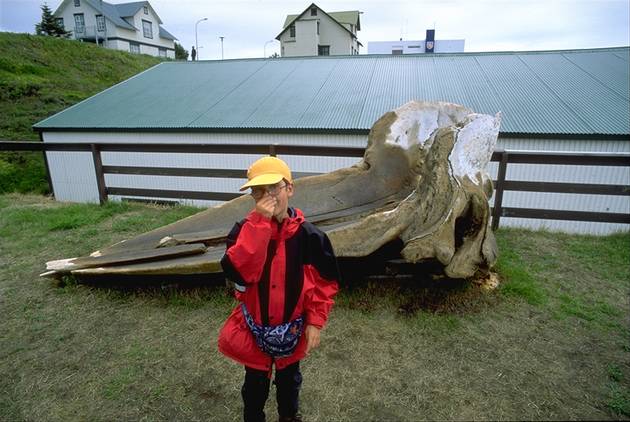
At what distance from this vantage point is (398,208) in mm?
3416

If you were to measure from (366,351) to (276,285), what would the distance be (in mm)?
1503

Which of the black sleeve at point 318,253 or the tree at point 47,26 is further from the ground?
the tree at point 47,26

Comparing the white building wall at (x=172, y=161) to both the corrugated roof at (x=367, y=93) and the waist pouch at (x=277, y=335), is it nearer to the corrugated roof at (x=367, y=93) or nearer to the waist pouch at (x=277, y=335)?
the corrugated roof at (x=367, y=93)

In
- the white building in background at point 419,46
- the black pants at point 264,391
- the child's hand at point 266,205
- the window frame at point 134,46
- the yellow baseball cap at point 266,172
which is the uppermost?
the window frame at point 134,46

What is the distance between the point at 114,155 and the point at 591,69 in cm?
1194

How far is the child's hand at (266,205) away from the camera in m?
1.68

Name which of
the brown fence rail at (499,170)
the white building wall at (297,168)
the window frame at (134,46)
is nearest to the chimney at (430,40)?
the white building wall at (297,168)

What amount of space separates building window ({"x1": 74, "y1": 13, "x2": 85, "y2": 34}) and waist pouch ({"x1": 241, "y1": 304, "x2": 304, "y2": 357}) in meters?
48.4

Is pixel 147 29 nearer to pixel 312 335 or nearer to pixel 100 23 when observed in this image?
pixel 100 23

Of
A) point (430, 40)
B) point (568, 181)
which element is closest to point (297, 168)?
point (568, 181)

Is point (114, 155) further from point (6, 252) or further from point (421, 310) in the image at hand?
point (421, 310)

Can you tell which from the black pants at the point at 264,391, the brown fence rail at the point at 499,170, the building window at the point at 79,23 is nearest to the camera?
the black pants at the point at 264,391

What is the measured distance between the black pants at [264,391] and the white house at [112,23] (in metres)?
42.7

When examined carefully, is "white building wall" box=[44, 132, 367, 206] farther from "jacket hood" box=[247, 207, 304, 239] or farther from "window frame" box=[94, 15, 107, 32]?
"window frame" box=[94, 15, 107, 32]
